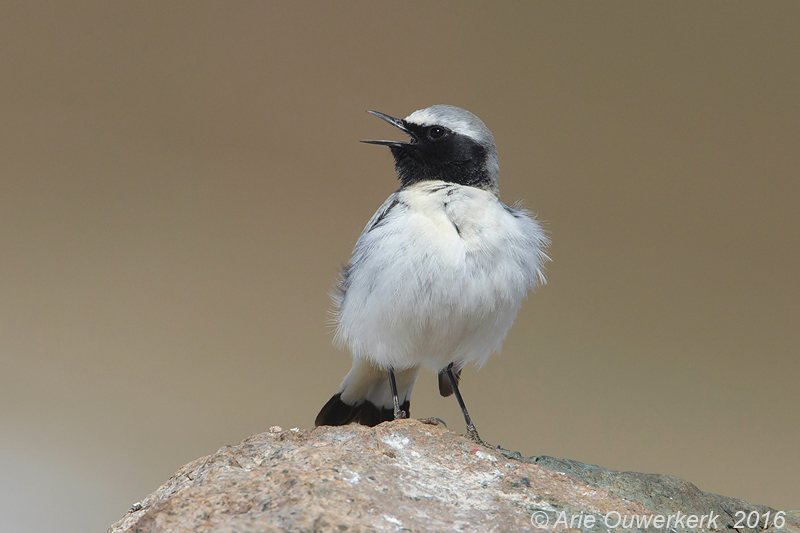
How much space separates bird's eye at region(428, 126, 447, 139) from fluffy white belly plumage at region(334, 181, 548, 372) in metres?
0.27

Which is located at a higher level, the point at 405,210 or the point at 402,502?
the point at 405,210

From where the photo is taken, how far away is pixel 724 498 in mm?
3010

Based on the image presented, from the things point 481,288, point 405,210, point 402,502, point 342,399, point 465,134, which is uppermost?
point 465,134

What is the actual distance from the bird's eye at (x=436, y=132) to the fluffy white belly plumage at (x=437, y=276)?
10.5 inches

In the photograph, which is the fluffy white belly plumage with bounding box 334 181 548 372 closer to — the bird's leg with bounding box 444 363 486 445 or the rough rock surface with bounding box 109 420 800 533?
the bird's leg with bounding box 444 363 486 445

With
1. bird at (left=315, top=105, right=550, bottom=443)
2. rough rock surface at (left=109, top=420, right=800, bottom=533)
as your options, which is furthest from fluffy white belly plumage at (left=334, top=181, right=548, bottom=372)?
rough rock surface at (left=109, top=420, right=800, bottom=533)

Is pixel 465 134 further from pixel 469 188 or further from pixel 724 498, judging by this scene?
pixel 724 498

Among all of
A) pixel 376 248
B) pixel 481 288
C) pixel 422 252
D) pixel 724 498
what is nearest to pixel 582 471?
pixel 724 498

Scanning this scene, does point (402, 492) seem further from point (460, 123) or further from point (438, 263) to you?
point (460, 123)

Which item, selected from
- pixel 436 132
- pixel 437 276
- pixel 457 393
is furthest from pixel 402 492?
pixel 436 132

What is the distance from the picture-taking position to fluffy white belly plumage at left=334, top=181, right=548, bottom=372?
319cm

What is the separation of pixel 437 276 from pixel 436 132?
864 mm

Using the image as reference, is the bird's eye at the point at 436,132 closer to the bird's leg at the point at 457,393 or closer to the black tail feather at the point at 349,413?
the bird's leg at the point at 457,393

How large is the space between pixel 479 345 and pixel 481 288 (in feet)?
1.44
